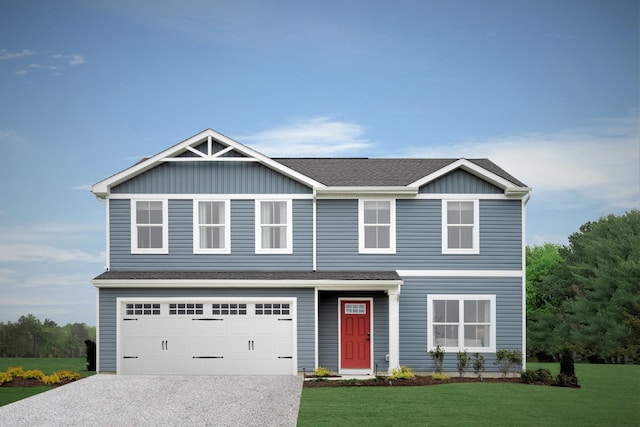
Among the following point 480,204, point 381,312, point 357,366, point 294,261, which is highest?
point 480,204

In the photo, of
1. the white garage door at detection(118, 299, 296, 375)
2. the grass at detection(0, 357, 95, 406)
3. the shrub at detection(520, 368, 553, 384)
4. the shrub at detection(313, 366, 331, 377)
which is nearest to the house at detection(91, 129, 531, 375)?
the white garage door at detection(118, 299, 296, 375)

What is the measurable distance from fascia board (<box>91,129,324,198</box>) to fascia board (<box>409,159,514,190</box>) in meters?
3.32

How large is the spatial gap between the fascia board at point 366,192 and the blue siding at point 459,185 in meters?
0.63

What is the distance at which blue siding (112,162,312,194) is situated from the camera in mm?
24578

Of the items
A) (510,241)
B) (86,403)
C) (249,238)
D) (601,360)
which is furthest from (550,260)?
(86,403)

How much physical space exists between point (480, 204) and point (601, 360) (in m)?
24.3

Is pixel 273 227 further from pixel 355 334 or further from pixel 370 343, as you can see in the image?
pixel 370 343

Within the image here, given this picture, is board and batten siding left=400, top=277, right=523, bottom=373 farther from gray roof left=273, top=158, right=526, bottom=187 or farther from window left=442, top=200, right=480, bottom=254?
gray roof left=273, top=158, right=526, bottom=187

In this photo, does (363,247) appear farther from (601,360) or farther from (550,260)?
(550,260)

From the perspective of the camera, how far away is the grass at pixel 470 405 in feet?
54.6

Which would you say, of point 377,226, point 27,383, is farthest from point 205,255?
point 27,383

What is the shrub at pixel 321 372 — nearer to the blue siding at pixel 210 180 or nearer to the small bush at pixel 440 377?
the small bush at pixel 440 377

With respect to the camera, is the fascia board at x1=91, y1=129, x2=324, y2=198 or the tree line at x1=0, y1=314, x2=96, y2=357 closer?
the fascia board at x1=91, y1=129, x2=324, y2=198

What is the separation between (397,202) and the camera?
24.6m
